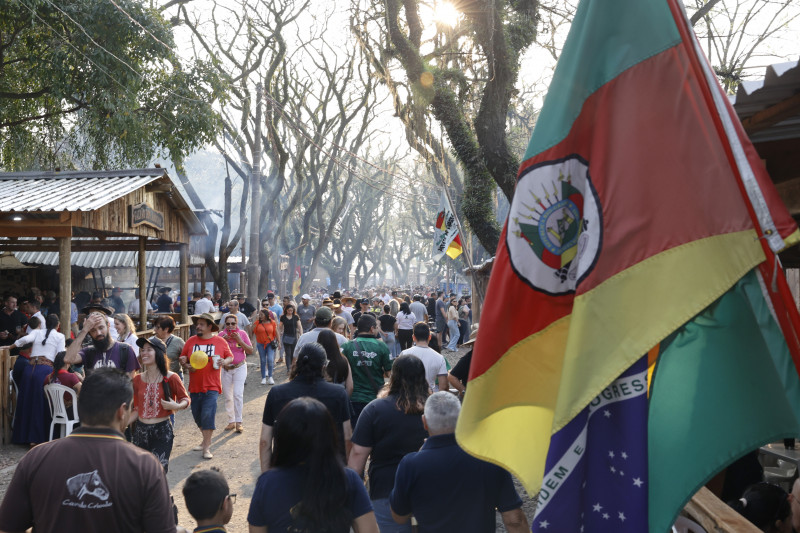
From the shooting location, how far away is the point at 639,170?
2287mm

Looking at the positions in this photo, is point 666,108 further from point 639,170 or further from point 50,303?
point 50,303

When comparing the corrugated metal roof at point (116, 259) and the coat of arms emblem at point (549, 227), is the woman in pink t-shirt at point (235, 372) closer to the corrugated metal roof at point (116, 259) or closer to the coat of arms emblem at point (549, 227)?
the coat of arms emblem at point (549, 227)

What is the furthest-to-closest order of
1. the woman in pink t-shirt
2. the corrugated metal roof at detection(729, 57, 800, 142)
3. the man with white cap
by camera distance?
the man with white cap
the woman in pink t-shirt
the corrugated metal roof at detection(729, 57, 800, 142)

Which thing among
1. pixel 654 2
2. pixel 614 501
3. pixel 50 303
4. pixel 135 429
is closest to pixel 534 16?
pixel 135 429

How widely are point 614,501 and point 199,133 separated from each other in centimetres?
1512

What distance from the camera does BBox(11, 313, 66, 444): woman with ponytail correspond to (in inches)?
370

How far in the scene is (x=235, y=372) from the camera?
1017 centimetres

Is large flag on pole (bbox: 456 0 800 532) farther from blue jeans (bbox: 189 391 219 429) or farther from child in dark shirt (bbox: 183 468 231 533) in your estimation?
blue jeans (bbox: 189 391 219 429)

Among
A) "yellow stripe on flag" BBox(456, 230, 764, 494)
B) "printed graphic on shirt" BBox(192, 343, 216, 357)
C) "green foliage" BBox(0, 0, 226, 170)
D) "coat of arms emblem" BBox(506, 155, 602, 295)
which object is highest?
"green foliage" BBox(0, 0, 226, 170)

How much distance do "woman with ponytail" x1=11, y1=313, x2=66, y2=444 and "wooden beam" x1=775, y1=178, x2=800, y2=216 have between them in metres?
8.73

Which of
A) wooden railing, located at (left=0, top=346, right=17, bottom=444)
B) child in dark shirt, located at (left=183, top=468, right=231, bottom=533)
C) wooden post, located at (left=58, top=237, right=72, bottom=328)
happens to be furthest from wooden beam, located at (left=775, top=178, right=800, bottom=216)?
wooden post, located at (left=58, top=237, right=72, bottom=328)

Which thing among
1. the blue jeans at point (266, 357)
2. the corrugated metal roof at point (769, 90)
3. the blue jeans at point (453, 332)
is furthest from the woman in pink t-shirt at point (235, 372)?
the blue jeans at point (453, 332)

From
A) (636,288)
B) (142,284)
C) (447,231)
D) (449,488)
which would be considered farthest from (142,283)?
(636,288)

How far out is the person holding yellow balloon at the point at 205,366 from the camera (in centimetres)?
860
